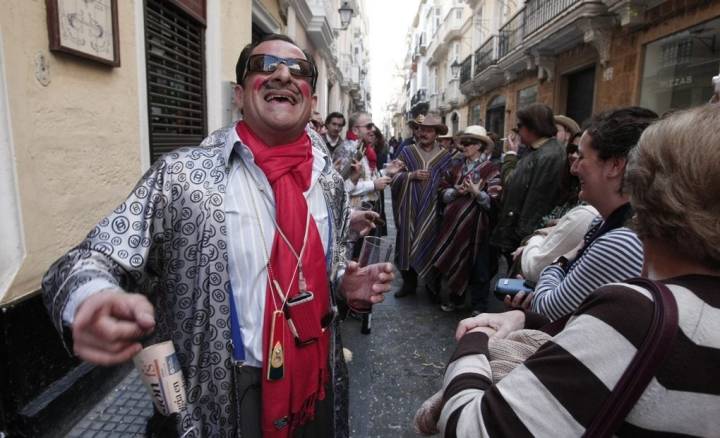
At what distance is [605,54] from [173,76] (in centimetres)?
942

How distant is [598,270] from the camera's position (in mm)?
1579

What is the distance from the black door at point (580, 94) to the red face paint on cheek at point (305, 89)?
434 inches

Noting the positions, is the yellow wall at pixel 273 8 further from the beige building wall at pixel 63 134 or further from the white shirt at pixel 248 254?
the white shirt at pixel 248 254

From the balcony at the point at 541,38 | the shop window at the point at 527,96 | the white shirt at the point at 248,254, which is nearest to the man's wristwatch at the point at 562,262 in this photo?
the white shirt at the point at 248,254

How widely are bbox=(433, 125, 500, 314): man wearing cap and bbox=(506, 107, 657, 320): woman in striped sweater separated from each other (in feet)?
9.13

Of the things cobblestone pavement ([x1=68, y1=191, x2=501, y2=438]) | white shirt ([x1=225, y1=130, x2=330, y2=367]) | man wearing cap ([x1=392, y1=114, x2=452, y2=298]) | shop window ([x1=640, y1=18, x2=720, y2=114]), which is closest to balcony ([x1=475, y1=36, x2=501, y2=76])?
shop window ([x1=640, y1=18, x2=720, y2=114])

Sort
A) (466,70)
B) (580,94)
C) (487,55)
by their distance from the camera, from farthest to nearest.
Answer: (466,70) < (487,55) < (580,94)

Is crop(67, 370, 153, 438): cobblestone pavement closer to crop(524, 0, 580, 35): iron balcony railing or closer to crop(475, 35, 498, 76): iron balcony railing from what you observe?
crop(524, 0, 580, 35): iron balcony railing

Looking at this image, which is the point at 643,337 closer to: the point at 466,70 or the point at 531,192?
the point at 531,192

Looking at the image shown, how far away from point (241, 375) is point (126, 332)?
57cm

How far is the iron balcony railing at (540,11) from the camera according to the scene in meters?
11.6

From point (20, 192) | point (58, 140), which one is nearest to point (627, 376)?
point (20, 192)

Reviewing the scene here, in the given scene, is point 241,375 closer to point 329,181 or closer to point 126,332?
point 126,332

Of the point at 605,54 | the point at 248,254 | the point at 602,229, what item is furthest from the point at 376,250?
the point at 605,54
